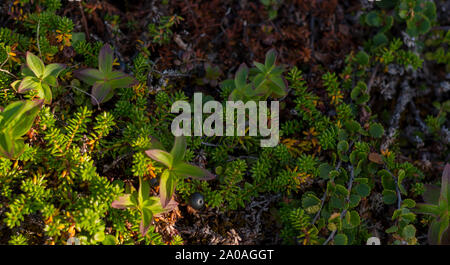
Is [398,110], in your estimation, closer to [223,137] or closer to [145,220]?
[223,137]

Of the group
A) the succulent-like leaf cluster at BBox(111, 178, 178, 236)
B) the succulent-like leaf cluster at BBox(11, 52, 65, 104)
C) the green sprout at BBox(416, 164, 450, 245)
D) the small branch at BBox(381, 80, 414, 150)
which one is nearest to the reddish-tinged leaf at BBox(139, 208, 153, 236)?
the succulent-like leaf cluster at BBox(111, 178, 178, 236)

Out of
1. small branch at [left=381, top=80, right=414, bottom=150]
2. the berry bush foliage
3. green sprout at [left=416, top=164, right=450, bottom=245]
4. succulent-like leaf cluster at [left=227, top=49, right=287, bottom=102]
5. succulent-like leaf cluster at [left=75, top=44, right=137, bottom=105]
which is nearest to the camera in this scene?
the berry bush foliage

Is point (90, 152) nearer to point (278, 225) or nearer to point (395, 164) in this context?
point (278, 225)

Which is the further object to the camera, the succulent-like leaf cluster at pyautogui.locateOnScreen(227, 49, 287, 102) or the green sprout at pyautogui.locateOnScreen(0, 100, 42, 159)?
the succulent-like leaf cluster at pyautogui.locateOnScreen(227, 49, 287, 102)

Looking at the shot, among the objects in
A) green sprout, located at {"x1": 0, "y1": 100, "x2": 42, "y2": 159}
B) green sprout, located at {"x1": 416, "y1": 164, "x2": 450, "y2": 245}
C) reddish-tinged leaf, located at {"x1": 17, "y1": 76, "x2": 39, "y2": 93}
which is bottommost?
green sprout, located at {"x1": 416, "y1": 164, "x2": 450, "y2": 245}

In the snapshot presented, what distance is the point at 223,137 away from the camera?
3.09m

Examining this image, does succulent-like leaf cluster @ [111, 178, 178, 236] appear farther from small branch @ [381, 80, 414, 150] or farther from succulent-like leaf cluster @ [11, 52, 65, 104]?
small branch @ [381, 80, 414, 150]

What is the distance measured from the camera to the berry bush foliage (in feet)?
8.34

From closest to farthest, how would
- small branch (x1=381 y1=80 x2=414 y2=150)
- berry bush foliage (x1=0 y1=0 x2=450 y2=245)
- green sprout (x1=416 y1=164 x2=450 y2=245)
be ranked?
1. berry bush foliage (x1=0 y1=0 x2=450 y2=245)
2. green sprout (x1=416 y1=164 x2=450 y2=245)
3. small branch (x1=381 y1=80 x2=414 y2=150)

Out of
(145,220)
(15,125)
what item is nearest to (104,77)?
(15,125)

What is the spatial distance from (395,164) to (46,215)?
2652mm

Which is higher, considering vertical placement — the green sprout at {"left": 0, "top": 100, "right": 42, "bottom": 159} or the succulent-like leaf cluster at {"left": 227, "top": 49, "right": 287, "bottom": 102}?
the succulent-like leaf cluster at {"left": 227, "top": 49, "right": 287, "bottom": 102}

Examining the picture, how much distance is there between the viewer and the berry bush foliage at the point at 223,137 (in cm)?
254
